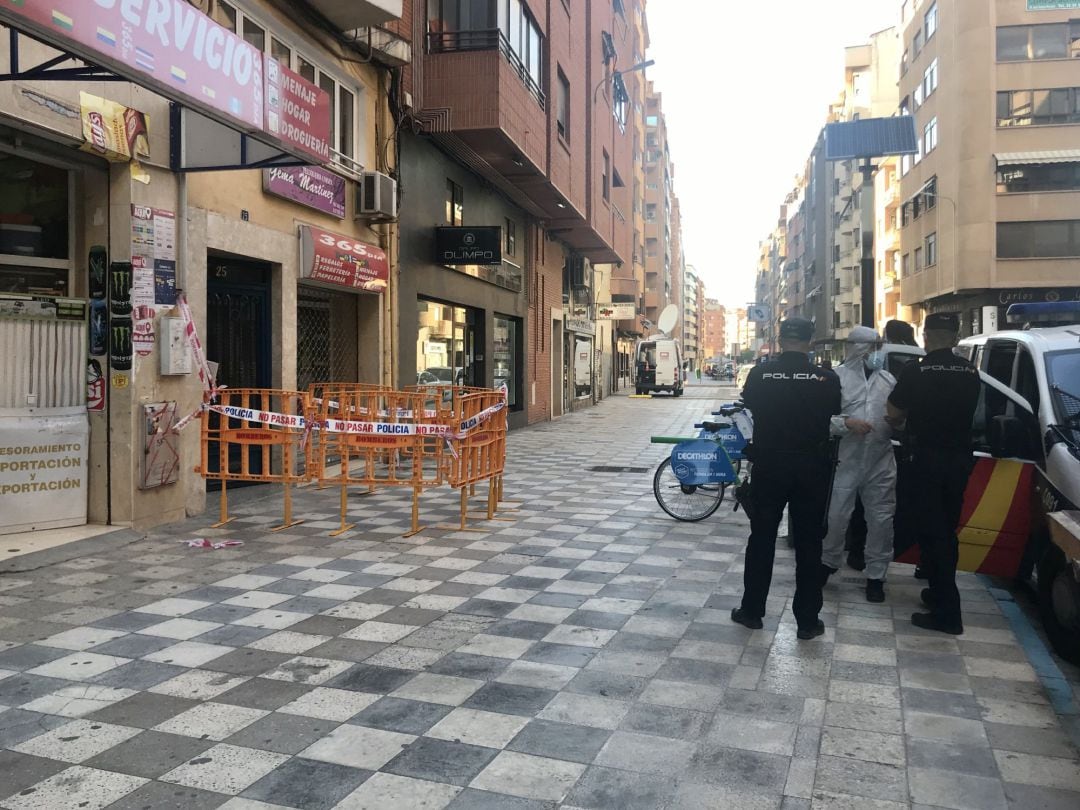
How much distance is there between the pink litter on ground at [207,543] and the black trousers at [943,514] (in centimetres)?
567

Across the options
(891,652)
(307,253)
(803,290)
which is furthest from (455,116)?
(803,290)

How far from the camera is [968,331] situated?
121ft

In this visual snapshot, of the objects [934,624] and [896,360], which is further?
[896,360]

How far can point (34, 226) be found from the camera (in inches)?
299

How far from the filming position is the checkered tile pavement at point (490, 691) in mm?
3270

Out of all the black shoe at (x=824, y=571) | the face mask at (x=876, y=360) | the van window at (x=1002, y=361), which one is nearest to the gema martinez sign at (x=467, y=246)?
the face mask at (x=876, y=360)

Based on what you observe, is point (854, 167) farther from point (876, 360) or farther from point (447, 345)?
point (876, 360)

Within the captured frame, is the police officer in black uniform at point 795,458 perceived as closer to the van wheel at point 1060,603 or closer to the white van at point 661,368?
the van wheel at point 1060,603

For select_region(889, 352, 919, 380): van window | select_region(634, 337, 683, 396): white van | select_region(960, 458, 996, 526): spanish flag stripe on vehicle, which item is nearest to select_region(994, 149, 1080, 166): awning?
select_region(634, 337, 683, 396): white van

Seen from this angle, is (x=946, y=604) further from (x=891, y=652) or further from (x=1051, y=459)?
(x=1051, y=459)

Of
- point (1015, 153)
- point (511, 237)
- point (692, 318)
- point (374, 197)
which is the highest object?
point (692, 318)

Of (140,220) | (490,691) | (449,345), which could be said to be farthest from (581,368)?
(490,691)

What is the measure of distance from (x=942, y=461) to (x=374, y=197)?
9.28 m

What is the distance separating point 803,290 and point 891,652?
92.9m
